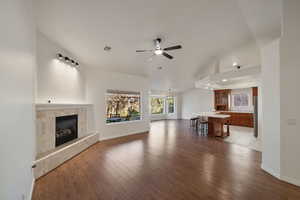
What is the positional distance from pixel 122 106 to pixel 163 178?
4128mm

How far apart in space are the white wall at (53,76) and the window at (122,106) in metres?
1.46

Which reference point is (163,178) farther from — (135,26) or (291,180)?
(135,26)

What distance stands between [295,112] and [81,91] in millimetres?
5792

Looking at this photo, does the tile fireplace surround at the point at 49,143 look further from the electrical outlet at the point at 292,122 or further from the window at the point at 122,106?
the electrical outlet at the point at 292,122

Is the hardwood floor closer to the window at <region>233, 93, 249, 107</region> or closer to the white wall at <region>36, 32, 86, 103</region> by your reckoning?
the white wall at <region>36, 32, 86, 103</region>

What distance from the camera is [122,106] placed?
20.5 ft

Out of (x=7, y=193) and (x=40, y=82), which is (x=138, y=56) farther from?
(x=7, y=193)

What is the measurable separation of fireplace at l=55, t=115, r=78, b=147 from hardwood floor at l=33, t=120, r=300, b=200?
71cm

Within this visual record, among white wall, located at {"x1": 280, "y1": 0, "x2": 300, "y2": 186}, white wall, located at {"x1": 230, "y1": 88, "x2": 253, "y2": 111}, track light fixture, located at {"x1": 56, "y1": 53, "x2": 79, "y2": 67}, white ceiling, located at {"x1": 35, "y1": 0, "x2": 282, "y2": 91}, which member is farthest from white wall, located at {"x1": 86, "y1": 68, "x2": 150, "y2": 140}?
white wall, located at {"x1": 230, "y1": 88, "x2": 253, "y2": 111}

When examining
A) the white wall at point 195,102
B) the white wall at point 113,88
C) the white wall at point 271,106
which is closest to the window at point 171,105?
the white wall at point 195,102

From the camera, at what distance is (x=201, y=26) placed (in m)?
3.72

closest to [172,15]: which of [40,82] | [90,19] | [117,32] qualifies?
[117,32]

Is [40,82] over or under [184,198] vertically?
over

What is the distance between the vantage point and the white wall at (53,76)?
3.22 m
